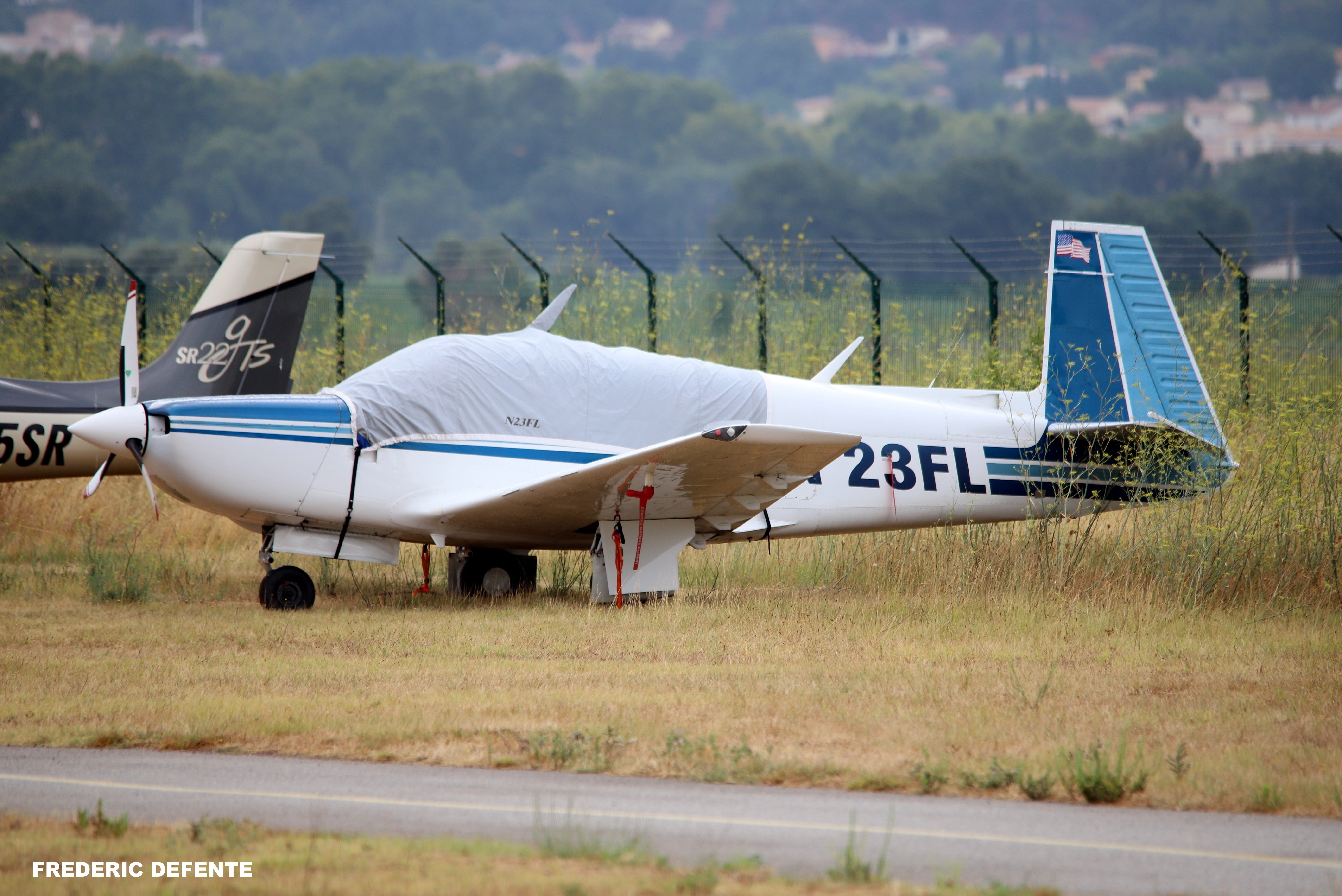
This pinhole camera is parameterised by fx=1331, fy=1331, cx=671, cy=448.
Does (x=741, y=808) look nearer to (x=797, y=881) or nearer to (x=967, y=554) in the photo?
(x=797, y=881)

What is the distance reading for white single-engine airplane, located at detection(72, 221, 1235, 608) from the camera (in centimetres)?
905

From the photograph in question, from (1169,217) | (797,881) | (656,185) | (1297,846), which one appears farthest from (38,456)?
(656,185)

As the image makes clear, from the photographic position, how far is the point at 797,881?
4023 mm

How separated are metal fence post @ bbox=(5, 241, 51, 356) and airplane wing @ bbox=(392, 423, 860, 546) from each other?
10154 millimetres

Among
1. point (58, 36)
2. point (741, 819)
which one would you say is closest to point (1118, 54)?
point (58, 36)

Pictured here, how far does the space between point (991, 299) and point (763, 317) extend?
2662mm

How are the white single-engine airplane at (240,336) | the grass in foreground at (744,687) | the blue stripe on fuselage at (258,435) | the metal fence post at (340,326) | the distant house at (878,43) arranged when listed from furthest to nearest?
1. the distant house at (878,43)
2. the metal fence post at (340,326)
3. the white single-engine airplane at (240,336)
4. the blue stripe on fuselage at (258,435)
5. the grass in foreground at (744,687)

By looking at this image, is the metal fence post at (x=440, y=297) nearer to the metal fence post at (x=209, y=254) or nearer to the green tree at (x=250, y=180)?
the metal fence post at (x=209, y=254)

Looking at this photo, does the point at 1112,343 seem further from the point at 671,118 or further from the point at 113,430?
the point at 671,118

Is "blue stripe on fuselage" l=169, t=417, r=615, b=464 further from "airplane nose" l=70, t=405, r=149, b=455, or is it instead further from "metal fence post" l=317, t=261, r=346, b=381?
"metal fence post" l=317, t=261, r=346, b=381

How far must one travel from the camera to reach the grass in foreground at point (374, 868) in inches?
154

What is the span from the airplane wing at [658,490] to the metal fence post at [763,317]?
6083mm

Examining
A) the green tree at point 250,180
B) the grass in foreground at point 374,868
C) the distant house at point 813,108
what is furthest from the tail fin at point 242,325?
the distant house at point 813,108

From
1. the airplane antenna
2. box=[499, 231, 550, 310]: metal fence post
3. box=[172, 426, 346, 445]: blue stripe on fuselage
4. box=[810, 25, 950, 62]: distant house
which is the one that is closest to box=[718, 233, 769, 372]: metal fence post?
the airplane antenna
